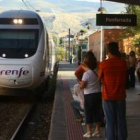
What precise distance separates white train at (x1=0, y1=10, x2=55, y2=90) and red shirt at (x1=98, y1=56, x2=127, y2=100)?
8367 mm

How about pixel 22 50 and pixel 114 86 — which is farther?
pixel 22 50

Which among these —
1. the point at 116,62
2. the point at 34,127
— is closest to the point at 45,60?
the point at 34,127

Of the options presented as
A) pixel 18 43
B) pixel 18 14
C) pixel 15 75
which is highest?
pixel 18 14

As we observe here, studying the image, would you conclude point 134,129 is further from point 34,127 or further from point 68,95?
point 68,95

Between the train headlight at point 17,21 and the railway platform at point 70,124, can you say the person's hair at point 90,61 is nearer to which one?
the railway platform at point 70,124

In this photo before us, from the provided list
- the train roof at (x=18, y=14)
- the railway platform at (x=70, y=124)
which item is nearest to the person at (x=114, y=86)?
the railway platform at (x=70, y=124)

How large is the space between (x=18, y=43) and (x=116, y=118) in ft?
31.1

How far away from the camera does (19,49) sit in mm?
16172

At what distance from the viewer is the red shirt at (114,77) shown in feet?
23.8

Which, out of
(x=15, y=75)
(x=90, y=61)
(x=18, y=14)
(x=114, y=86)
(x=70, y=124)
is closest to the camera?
(x=114, y=86)

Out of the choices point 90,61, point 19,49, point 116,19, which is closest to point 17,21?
point 19,49

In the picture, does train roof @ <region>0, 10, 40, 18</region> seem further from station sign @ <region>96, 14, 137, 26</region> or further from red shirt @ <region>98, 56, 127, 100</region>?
red shirt @ <region>98, 56, 127, 100</region>

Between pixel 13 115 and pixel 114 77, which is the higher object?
pixel 114 77

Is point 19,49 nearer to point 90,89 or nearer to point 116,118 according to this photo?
point 90,89
